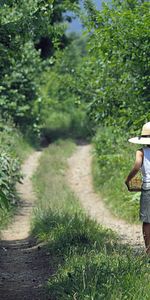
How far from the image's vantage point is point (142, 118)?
41.9 feet

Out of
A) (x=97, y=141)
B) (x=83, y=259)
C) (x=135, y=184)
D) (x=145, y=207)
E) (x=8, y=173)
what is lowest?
(x=83, y=259)

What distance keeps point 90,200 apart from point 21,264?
7.88 meters

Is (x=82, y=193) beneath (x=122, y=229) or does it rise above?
above

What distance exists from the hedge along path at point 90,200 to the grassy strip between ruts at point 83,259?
19.7 inches

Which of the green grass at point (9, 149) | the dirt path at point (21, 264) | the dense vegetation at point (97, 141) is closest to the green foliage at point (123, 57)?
the dense vegetation at point (97, 141)

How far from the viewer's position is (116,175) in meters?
17.4

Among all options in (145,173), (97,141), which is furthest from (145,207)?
(97,141)

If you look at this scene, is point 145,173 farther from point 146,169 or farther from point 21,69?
point 21,69

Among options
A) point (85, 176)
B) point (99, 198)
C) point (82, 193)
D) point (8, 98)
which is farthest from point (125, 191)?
point (8, 98)

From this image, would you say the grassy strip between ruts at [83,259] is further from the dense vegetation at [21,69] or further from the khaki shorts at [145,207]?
the dense vegetation at [21,69]

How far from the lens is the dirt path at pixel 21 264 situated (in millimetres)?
8062

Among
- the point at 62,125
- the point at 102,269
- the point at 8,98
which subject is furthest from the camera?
the point at 62,125

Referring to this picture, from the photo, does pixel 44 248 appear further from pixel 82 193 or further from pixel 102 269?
pixel 82 193

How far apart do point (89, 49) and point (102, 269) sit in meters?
7.42
